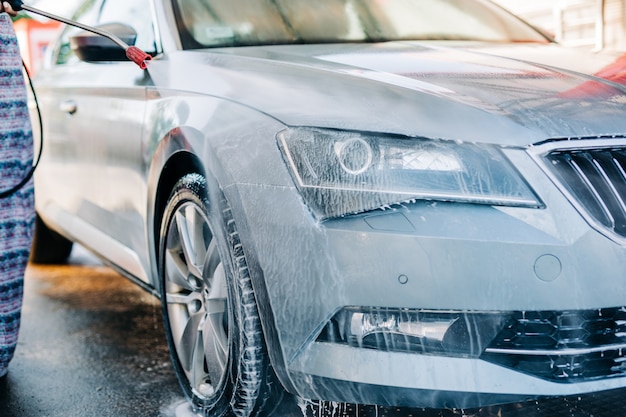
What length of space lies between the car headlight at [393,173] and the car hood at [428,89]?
0.03m

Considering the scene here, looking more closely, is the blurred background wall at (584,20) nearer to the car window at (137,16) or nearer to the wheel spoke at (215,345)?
the car window at (137,16)

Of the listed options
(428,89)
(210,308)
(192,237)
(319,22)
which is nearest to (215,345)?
(210,308)

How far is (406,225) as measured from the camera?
205cm

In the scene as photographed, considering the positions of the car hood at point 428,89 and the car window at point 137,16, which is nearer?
the car hood at point 428,89

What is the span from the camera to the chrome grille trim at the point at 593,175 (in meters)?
2.06

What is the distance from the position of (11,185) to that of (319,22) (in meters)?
1.29

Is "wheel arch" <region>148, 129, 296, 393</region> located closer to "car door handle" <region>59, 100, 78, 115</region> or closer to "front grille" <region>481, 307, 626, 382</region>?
"front grille" <region>481, 307, 626, 382</region>

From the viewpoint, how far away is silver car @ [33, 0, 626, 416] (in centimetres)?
203

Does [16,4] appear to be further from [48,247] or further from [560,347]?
[48,247]

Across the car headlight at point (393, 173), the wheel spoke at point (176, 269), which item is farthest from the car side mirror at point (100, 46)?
the car headlight at point (393, 173)

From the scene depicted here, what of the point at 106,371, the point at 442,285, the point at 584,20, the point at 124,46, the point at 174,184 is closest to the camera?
the point at 442,285

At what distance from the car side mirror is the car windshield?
0.68ft

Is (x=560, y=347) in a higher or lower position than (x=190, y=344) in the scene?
higher

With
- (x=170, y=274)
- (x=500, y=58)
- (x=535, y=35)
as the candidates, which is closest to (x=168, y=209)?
(x=170, y=274)
